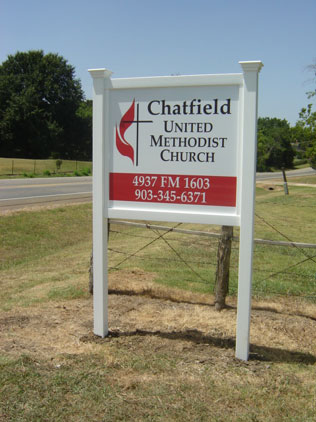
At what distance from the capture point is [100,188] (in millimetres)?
4586

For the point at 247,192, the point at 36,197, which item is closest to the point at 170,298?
the point at 247,192

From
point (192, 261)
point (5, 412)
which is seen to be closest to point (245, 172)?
point (5, 412)

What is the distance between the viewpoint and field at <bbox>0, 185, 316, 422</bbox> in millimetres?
3299

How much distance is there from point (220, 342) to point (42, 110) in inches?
2269

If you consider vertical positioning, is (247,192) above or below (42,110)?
below

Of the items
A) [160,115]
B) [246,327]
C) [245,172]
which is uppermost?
[160,115]

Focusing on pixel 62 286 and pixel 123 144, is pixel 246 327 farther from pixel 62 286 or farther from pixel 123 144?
pixel 62 286

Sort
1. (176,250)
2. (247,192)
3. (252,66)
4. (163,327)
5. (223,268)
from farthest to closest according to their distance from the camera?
(176,250), (223,268), (163,327), (247,192), (252,66)

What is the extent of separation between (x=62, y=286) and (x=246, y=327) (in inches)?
127

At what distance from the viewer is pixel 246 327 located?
414cm

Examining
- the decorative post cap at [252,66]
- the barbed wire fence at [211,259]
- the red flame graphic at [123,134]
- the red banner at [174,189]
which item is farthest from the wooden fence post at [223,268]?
the decorative post cap at [252,66]

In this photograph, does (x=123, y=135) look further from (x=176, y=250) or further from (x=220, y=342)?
(x=176, y=250)

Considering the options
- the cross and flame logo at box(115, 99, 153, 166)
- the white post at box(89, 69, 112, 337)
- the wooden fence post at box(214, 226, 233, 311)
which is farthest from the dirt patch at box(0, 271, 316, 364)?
the cross and flame logo at box(115, 99, 153, 166)

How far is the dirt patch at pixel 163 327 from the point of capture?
430 cm
